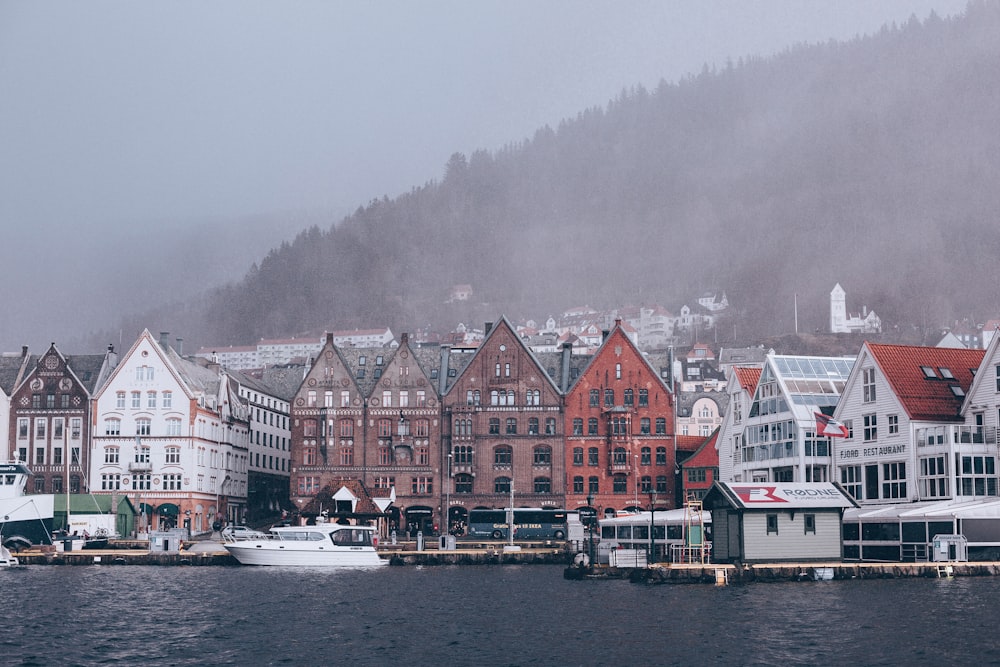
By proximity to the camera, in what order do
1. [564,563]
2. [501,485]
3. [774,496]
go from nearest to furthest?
[774,496]
[564,563]
[501,485]

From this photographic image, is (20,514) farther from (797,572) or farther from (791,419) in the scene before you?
(797,572)

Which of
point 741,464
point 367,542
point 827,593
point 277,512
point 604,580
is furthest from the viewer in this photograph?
point 277,512

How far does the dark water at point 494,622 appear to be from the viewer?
49688 mm

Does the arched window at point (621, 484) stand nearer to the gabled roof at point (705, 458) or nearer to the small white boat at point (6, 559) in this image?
the gabled roof at point (705, 458)

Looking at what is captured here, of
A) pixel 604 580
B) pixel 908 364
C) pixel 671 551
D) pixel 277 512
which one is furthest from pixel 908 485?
pixel 277 512

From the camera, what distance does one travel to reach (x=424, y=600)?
71.4 meters

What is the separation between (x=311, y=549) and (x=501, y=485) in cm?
3942

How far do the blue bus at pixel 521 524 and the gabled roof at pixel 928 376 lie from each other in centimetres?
4350

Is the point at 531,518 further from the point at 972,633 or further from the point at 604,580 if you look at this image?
the point at 972,633

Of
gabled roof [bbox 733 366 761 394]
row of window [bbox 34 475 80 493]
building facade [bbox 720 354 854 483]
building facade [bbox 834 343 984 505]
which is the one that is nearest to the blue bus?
building facade [bbox 720 354 854 483]

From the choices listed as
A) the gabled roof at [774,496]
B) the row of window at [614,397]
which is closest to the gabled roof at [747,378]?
the row of window at [614,397]

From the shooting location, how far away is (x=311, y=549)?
328 ft

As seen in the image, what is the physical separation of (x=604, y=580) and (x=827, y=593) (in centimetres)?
1802

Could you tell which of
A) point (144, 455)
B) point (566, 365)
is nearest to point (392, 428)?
point (566, 365)
